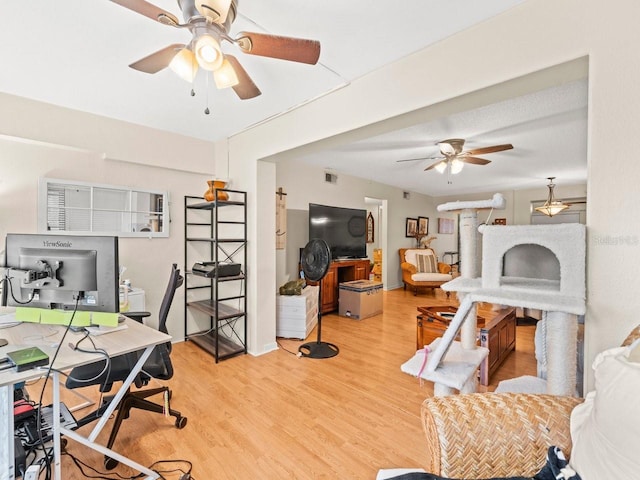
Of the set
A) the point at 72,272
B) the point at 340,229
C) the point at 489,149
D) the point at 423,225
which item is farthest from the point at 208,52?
the point at 423,225

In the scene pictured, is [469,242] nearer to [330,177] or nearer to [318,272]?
[318,272]

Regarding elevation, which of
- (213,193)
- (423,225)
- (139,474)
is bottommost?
(139,474)

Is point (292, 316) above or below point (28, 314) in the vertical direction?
below

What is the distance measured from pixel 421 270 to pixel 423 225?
1.52 meters

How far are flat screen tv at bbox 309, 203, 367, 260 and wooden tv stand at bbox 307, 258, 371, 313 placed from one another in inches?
6.5

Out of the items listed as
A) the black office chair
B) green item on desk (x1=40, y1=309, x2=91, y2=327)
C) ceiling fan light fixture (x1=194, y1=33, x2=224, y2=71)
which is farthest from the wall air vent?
green item on desk (x1=40, y1=309, x2=91, y2=327)

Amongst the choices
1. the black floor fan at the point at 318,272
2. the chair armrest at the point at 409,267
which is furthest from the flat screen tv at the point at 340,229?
the chair armrest at the point at 409,267

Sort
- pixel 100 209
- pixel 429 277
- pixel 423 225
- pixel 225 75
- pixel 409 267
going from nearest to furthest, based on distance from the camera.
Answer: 1. pixel 225 75
2. pixel 100 209
3. pixel 429 277
4. pixel 409 267
5. pixel 423 225

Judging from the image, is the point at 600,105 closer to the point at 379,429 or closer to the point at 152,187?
the point at 379,429

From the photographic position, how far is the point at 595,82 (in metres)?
1.29

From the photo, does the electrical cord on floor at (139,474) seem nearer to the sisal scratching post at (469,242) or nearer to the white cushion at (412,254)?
the sisal scratching post at (469,242)

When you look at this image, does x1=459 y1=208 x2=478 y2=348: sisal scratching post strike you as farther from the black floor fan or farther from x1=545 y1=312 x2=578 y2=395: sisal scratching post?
the black floor fan

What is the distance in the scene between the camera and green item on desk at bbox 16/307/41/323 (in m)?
1.62

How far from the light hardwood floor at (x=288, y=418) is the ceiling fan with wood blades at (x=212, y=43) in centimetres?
206
